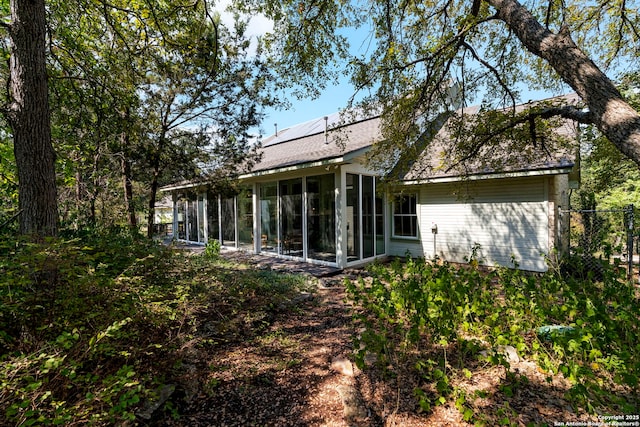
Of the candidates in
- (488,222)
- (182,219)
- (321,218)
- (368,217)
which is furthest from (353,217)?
(182,219)

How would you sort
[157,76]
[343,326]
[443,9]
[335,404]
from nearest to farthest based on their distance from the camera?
[335,404] < [343,326] < [443,9] < [157,76]

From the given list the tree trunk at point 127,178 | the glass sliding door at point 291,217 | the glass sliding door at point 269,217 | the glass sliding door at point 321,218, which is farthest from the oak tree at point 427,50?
the glass sliding door at point 269,217

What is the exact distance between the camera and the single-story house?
686 cm

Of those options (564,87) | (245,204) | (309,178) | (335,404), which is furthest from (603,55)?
(245,204)

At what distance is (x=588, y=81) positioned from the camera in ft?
10.2

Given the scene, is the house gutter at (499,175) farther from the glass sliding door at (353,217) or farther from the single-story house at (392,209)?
the glass sliding door at (353,217)

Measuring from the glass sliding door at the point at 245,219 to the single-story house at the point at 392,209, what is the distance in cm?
4

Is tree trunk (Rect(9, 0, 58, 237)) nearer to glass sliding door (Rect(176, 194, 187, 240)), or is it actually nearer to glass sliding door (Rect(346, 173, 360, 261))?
glass sliding door (Rect(346, 173, 360, 261))

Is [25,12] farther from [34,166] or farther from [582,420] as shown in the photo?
[582,420]

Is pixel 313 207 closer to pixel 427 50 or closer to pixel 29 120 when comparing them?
pixel 427 50

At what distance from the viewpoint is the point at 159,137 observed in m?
6.43

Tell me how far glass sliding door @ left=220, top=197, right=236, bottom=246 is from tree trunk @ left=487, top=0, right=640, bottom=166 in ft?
31.0

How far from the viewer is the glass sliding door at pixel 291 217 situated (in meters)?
8.45

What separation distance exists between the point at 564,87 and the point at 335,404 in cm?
722
